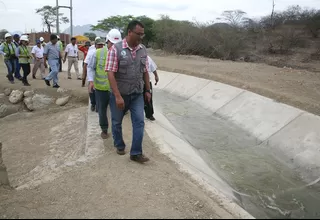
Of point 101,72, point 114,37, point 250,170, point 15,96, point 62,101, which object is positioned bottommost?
point 15,96

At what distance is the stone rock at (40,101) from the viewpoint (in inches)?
422

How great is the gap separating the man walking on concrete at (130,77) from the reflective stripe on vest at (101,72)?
1.21m

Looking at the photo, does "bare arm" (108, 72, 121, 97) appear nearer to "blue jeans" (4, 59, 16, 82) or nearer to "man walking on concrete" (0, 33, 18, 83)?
"man walking on concrete" (0, 33, 18, 83)

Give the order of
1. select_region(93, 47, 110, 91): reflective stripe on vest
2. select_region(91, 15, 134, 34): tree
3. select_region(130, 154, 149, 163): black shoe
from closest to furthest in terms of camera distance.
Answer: select_region(130, 154, 149, 163): black shoe < select_region(93, 47, 110, 91): reflective stripe on vest < select_region(91, 15, 134, 34): tree

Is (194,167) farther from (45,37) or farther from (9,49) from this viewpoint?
(45,37)

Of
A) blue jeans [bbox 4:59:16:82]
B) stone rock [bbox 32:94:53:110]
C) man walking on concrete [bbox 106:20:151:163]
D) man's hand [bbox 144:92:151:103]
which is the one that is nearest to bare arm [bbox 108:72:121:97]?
man walking on concrete [bbox 106:20:151:163]

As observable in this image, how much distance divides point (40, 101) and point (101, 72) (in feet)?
18.4

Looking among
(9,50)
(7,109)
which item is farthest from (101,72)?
(9,50)

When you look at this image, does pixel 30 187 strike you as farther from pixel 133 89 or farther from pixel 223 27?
pixel 223 27

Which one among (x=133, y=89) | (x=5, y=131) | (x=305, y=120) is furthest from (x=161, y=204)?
(x=5, y=131)

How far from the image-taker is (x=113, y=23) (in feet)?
185

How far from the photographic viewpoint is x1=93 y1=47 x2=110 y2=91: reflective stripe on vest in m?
5.89

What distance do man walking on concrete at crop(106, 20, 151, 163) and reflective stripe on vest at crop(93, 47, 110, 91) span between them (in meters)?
1.21

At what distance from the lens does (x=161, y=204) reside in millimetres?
3633
